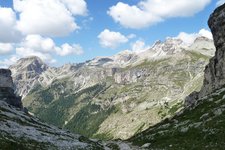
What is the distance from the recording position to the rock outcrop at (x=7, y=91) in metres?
182

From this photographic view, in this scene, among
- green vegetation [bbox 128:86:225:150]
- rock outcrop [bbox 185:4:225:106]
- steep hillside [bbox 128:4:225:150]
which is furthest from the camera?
rock outcrop [bbox 185:4:225:106]

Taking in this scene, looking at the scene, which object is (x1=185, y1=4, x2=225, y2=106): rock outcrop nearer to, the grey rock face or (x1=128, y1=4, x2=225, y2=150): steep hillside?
(x1=128, y1=4, x2=225, y2=150): steep hillside

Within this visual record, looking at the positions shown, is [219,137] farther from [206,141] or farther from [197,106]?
[197,106]

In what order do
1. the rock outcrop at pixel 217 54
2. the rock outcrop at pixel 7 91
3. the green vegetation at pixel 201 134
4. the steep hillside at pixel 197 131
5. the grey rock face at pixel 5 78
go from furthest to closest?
the grey rock face at pixel 5 78
the rock outcrop at pixel 7 91
the rock outcrop at pixel 217 54
the steep hillside at pixel 197 131
the green vegetation at pixel 201 134

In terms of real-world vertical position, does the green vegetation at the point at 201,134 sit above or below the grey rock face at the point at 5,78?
below

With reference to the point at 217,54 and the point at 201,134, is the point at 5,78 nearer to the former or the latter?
the point at 217,54

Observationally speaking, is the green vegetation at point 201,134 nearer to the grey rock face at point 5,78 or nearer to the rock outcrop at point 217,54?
the rock outcrop at point 217,54

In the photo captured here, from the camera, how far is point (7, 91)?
613 ft

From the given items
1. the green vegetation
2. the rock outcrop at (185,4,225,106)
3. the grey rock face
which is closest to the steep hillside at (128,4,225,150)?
the green vegetation

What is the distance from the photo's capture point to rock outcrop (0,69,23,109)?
181550mm

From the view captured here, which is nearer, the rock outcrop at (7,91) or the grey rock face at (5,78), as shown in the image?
the rock outcrop at (7,91)

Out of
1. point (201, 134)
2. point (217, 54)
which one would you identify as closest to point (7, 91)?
point (217, 54)

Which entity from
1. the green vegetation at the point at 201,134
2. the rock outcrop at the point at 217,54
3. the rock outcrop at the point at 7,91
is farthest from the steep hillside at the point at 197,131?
the rock outcrop at the point at 7,91

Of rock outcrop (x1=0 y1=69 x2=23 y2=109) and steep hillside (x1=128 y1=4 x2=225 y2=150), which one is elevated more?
rock outcrop (x1=0 y1=69 x2=23 y2=109)
